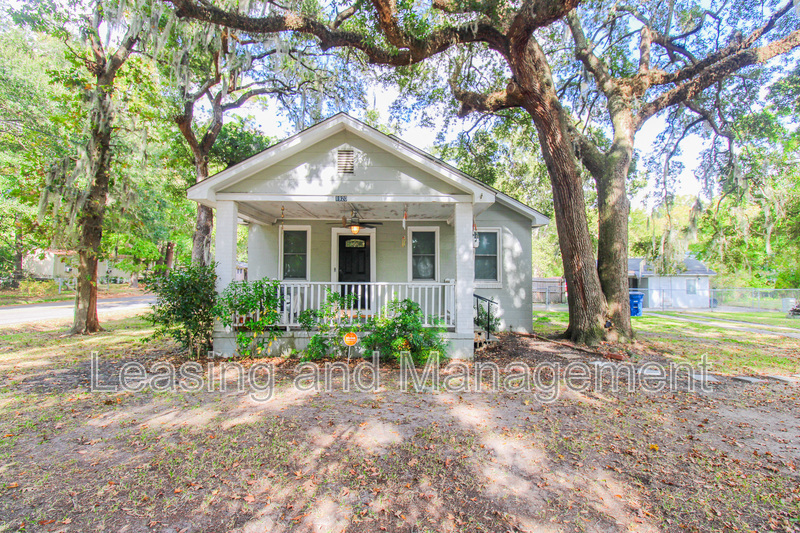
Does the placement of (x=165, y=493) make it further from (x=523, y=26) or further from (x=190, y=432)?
(x=523, y=26)

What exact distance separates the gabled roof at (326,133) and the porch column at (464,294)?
2.42 ft

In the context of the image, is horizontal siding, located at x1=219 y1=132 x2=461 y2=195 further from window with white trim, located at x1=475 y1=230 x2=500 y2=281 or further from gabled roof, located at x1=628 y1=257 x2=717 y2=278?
gabled roof, located at x1=628 y1=257 x2=717 y2=278

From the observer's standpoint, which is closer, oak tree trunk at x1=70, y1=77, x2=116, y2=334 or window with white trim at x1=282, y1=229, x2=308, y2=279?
oak tree trunk at x1=70, y1=77, x2=116, y2=334

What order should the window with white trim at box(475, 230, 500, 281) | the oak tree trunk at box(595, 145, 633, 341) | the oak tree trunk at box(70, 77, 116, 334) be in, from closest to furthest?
the oak tree trunk at box(595, 145, 633, 341) < the oak tree trunk at box(70, 77, 116, 334) < the window with white trim at box(475, 230, 500, 281)

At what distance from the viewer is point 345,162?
723cm

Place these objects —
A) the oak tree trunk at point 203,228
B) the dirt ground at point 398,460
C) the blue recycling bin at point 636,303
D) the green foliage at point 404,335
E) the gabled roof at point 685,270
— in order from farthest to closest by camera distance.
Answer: the gabled roof at point 685,270 < the blue recycling bin at point 636,303 < the oak tree trunk at point 203,228 < the green foliage at point 404,335 < the dirt ground at point 398,460

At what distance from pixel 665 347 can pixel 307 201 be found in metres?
8.69

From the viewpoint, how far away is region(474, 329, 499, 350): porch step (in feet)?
25.9

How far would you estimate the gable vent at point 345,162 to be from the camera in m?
7.22

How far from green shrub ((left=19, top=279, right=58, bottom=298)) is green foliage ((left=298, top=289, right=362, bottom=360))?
22.4 m

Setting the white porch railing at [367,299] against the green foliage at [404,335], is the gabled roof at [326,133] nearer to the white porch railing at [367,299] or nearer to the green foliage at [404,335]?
the white porch railing at [367,299]

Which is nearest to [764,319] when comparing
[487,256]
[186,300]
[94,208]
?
[487,256]

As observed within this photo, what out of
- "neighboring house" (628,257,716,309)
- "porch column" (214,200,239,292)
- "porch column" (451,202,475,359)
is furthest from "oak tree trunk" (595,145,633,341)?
"neighboring house" (628,257,716,309)

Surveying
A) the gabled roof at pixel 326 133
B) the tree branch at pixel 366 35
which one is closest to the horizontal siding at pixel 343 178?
the gabled roof at pixel 326 133
